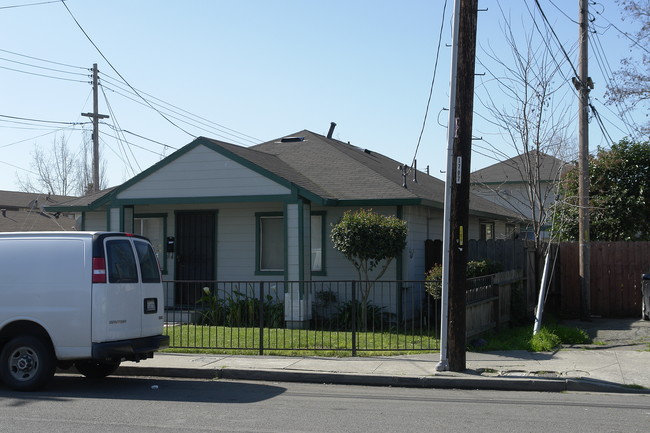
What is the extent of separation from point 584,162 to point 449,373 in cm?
835

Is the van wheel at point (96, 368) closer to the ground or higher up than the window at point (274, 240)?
closer to the ground

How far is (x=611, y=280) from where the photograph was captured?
1755cm

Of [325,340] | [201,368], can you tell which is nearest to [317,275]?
[325,340]

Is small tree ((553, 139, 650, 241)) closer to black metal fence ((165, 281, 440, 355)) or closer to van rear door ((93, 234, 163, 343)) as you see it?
black metal fence ((165, 281, 440, 355))

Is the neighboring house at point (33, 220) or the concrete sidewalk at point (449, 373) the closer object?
the concrete sidewalk at point (449, 373)

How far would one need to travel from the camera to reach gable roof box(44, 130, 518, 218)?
53.2 feet

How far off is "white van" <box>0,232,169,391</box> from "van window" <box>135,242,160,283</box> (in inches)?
10.4

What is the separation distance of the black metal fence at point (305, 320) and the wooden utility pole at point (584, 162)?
3.93 m

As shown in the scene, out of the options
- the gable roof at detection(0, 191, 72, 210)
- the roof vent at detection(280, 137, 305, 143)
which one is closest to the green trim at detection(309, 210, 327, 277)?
the roof vent at detection(280, 137, 305, 143)

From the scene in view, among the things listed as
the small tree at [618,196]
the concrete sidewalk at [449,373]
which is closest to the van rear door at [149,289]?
the concrete sidewalk at [449,373]

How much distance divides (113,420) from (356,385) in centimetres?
386

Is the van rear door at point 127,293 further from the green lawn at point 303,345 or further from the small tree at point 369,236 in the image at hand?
the small tree at point 369,236

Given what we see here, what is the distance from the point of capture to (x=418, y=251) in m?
17.7

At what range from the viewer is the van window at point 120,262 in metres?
9.35
